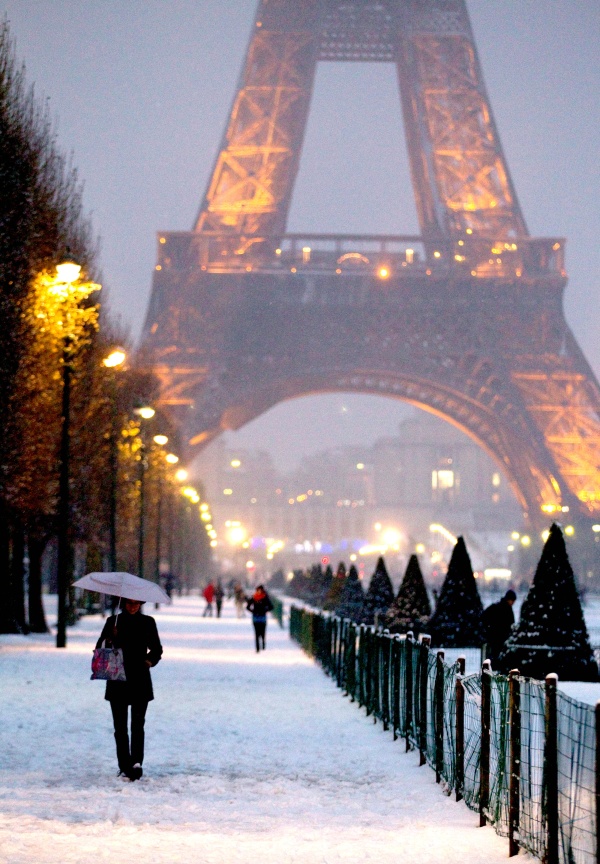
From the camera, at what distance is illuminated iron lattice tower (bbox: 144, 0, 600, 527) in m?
78.3

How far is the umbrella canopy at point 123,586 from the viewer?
12.0m

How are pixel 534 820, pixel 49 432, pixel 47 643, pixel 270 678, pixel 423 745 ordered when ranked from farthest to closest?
pixel 49 432, pixel 47 643, pixel 270 678, pixel 423 745, pixel 534 820

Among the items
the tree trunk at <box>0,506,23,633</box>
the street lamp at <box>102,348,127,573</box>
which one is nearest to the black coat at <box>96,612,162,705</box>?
the tree trunk at <box>0,506,23,633</box>

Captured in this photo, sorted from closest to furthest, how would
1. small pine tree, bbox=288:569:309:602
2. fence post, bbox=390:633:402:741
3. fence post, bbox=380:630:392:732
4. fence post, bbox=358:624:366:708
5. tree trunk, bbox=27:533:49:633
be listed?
fence post, bbox=390:633:402:741
fence post, bbox=380:630:392:732
fence post, bbox=358:624:366:708
tree trunk, bbox=27:533:49:633
small pine tree, bbox=288:569:309:602

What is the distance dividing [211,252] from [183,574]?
76.3ft

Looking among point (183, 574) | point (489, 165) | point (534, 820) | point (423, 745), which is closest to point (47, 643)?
point (423, 745)

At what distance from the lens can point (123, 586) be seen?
39.5 feet

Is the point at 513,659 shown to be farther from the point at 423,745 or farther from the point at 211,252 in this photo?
the point at 211,252

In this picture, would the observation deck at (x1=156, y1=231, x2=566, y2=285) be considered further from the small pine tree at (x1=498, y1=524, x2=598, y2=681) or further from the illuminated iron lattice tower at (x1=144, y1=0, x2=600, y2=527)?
the small pine tree at (x1=498, y1=524, x2=598, y2=681)

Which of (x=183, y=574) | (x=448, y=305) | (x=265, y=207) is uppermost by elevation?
(x=265, y=207)

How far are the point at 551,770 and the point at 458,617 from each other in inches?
787

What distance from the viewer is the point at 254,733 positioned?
1608 cm

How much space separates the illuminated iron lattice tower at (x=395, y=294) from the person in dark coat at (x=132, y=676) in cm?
6472

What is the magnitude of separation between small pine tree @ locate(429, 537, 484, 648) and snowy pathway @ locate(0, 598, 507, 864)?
6930 millimetres
